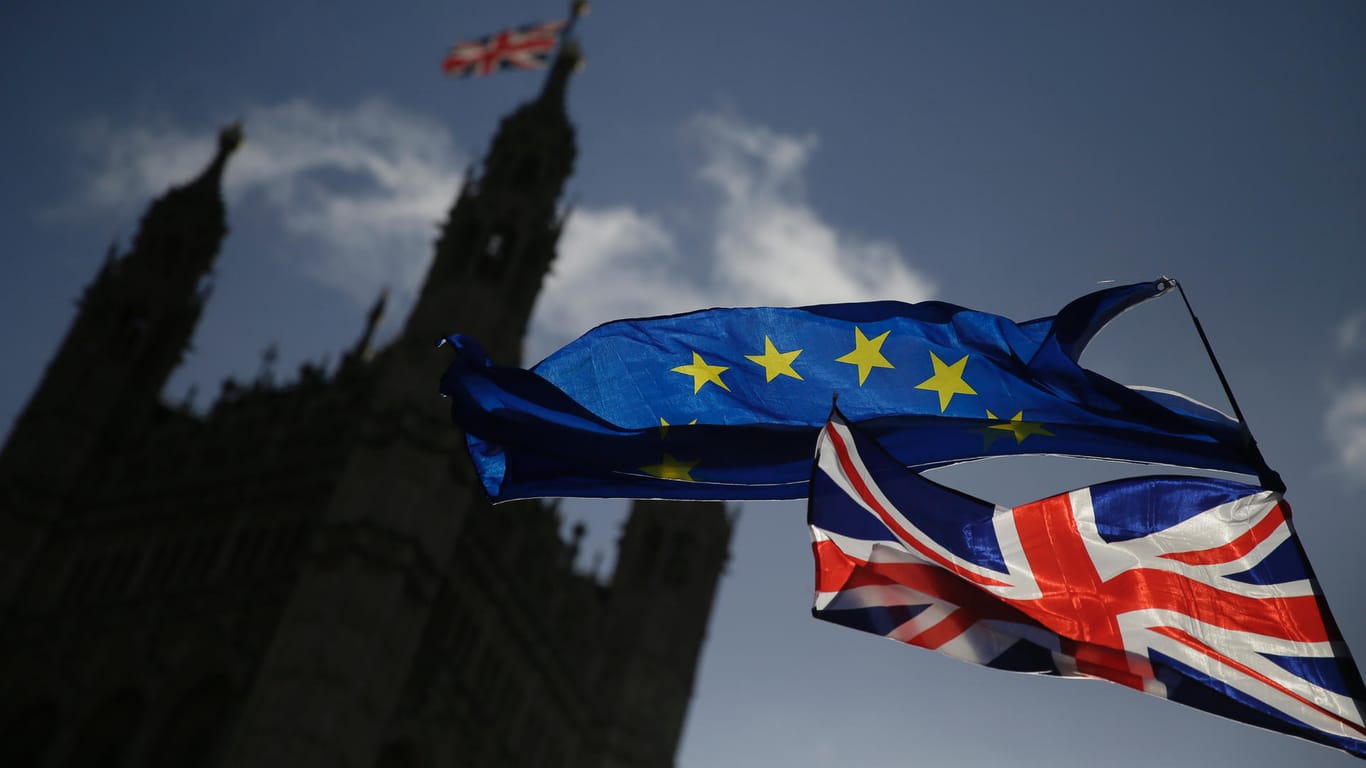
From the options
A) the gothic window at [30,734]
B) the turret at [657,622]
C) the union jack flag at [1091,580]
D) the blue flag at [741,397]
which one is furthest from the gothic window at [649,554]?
the union jack flag at [1091,580]

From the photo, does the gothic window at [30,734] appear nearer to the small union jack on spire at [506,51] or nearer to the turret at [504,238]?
the turret at [504,238]

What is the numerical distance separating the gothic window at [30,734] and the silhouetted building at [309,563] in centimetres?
8

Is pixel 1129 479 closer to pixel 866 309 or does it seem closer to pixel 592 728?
pixel 866 309

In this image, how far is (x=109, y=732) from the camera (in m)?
36.9

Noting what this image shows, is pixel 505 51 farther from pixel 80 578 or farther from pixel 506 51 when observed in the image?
pixel 80 578

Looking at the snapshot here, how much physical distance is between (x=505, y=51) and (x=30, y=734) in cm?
2808

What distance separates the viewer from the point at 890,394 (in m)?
12.7

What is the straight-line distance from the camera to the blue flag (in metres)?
12.6

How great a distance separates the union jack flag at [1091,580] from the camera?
9641 mm

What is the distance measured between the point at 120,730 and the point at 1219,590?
33.7 metres

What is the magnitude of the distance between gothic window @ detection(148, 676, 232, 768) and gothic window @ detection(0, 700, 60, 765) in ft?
12.6

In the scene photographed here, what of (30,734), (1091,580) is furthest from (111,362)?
(1091,580)

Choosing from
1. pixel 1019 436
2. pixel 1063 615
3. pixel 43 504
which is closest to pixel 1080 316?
pixel 1019 436

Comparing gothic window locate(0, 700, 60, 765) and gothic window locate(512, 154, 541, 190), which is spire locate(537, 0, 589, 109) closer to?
gothic window locate(512, 154, 541, 190)
